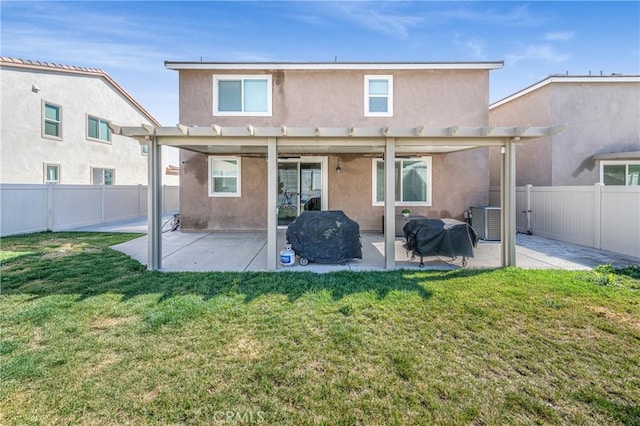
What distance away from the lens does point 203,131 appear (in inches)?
254

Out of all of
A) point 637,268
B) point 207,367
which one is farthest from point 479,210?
point 207,367

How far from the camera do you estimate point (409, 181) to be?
11719 millimetres

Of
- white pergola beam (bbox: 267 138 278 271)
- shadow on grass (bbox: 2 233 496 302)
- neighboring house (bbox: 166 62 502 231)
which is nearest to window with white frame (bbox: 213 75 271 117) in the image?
neighboring house (bbox: 166 62 502 231)

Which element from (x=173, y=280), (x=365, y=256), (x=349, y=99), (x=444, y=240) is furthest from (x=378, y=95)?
(x=173, y=280)

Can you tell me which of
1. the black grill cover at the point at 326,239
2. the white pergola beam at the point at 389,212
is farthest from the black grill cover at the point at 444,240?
the black grill cover at the point at 326,239

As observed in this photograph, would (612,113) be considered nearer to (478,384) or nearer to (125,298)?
(478,384)

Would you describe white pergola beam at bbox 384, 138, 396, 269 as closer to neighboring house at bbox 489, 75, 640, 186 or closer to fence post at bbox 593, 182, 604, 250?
fence post at bbox 593, 182, 604, 250

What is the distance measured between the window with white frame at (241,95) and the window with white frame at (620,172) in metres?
13.5

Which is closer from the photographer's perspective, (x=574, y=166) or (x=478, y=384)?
(x=478, y=384)

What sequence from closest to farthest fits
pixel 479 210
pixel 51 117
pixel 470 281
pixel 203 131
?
pixel 470 281, pixel 203 131, pixel 479 210, pixel 51 117

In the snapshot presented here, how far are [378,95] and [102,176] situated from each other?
15420 millimetres

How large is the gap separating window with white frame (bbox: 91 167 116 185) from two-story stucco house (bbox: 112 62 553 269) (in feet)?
28.9

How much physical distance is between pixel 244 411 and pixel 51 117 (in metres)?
17.9

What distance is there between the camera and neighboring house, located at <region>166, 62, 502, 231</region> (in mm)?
11234
